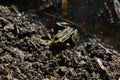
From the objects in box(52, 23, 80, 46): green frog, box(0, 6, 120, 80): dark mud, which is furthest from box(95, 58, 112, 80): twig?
box(52, 23, 80, 46): green frog

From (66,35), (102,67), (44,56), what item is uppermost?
(66,35)

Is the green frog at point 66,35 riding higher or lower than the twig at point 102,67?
higher

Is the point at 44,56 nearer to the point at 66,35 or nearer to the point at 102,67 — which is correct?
the point at 66,35

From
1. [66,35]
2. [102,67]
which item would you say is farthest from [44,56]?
[102,67]

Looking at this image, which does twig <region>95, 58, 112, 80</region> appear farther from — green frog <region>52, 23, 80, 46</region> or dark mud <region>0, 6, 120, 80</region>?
green frog <region>52, 23, 80, 46</region>

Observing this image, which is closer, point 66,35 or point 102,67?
point 102,67

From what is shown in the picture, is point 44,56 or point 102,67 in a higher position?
point 44,56

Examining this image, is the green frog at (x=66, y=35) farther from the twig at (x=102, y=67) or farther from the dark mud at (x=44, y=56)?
the twig at (x=102, y=67)

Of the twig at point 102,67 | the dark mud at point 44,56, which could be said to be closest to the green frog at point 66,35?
the dark mud at point 44,56

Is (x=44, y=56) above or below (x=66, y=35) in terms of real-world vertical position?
below
